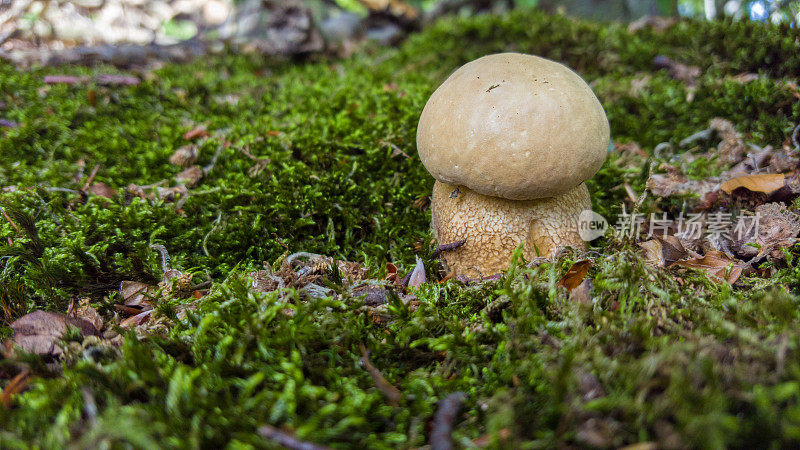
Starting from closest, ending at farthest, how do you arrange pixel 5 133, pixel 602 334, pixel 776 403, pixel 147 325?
1. pixel 776 403
2. pixel 602 334
3. pixel 147 325
4. pixel 5 133

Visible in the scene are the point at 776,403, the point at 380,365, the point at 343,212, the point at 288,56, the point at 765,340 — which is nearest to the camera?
the point at 776,403

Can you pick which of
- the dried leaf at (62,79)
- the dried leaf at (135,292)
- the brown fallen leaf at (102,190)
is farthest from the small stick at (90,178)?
the dried leaf at (62,79)

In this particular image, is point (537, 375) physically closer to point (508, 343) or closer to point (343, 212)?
point (508, 343)

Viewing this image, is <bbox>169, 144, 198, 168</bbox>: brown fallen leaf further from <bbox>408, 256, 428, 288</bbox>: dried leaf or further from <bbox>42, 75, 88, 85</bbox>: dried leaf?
<bbox>408, 256, 428, 288</bbox>: dried leaf

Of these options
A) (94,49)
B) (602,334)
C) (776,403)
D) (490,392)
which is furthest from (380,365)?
(94,49)

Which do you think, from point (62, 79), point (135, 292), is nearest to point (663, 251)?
point (135, 292)

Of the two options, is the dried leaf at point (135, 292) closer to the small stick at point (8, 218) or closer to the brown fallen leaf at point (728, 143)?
the small stick at point (8, 218)
